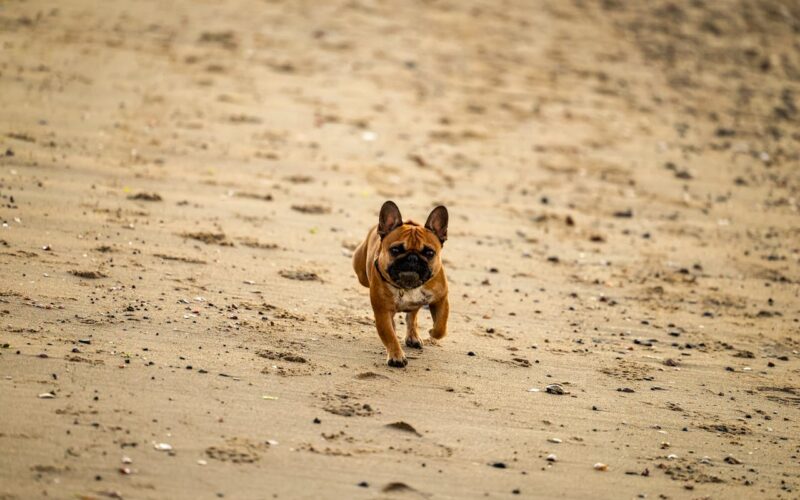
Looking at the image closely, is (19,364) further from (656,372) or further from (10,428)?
(656,372)

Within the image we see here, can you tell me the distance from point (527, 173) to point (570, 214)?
1.39m

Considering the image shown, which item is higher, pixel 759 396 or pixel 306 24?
pixel 306 24

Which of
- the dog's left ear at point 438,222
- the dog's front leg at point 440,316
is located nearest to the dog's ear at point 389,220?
the dog's left ear at point 438,222

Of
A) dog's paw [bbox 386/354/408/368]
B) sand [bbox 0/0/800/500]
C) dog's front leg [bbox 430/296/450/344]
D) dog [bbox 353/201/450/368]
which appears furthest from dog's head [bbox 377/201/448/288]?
sand [bbox 0/0/800/500]

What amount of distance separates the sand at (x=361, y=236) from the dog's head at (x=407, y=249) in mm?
651

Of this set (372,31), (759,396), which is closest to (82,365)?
(759,396)

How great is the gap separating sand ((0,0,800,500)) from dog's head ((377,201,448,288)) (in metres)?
0.65

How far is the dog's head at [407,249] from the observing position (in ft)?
21.6

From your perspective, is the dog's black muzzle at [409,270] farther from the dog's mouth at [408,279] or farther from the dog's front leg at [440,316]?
the dog's front leg at [440,316]

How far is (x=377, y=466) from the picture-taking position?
17.3 ft

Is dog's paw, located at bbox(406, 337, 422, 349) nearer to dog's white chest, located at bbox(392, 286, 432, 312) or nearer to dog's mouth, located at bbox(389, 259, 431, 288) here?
dog's white chest, located at bbox(392, 286, 432, 312)

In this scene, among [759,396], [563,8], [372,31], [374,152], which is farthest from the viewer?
[563,8]

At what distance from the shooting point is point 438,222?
7172 millimetres

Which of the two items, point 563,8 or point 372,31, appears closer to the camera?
point 372,31
